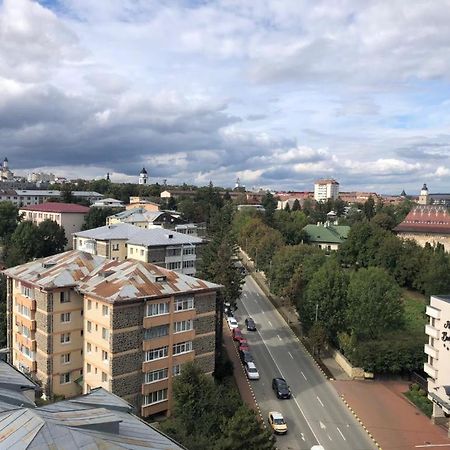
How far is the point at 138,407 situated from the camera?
2780cm

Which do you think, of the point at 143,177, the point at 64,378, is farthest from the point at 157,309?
the point at 143,177

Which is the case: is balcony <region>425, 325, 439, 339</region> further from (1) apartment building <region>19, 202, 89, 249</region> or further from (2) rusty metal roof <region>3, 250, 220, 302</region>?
(1) apartment building <region>19, 202, 89, 249</region>

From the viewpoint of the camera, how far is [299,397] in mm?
32375

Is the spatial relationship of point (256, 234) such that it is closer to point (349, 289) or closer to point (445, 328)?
point (349, 289)

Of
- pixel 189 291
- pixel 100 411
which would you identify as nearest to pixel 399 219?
pixel 189 291

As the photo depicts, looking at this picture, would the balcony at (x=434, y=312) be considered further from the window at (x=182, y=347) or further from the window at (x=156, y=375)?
the window at (x=156, y=375)

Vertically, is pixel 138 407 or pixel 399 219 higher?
pixel 399 219

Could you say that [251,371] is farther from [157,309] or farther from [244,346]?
[157,309]

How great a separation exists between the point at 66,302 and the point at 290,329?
23.3m

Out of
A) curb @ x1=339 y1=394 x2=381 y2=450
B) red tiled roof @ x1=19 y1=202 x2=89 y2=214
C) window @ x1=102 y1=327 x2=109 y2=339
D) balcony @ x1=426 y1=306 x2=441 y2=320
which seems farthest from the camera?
red tiled roof @ x1=19 y1=202 x2=89 y2=214

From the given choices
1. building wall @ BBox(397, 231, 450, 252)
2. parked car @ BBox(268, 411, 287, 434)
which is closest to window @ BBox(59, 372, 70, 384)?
parked car @ BBox(268, 411, 287, 434)

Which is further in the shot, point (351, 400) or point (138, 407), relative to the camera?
point (351, 400)

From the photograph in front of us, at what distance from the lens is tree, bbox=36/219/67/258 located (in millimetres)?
68562

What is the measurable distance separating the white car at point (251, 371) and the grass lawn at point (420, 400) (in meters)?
10.5
